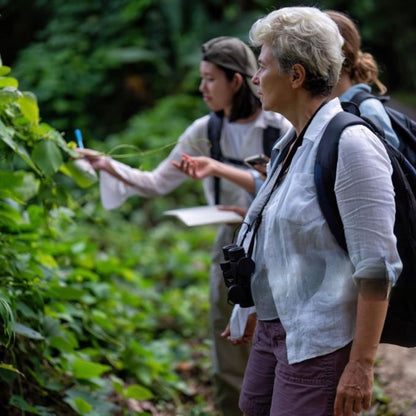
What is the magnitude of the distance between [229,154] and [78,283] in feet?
3.84

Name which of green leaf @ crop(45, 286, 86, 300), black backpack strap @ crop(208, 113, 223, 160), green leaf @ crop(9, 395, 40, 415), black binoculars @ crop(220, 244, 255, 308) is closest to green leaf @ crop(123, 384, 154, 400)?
green leaf @ crop(45, 286, 86, 300)

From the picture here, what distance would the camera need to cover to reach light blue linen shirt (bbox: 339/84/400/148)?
2.66 m

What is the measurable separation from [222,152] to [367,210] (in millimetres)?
1592

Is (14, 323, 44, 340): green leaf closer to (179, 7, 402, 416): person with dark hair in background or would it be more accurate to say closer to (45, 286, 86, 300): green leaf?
(45, 286, 86, 300): green leaf

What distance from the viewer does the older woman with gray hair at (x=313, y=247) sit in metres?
1.92

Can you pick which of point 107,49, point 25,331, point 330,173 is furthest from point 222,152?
point 107,49

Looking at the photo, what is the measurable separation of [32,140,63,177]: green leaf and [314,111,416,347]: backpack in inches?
47.6

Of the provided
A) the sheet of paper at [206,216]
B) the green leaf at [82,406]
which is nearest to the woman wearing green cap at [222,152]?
the sheet of paper at [206,216]

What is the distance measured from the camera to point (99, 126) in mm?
9633

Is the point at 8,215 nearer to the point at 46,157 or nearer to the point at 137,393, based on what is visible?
the point at 46,157

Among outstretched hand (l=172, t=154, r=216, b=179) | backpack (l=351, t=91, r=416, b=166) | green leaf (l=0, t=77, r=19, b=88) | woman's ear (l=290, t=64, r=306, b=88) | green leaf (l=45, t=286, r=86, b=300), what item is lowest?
green leaf (l=45, t=286, r=86, b=300)

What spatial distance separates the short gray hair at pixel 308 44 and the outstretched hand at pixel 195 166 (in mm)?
900

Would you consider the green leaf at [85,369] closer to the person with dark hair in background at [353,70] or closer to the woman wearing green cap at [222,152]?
the woman wearing green cap at [222,152]

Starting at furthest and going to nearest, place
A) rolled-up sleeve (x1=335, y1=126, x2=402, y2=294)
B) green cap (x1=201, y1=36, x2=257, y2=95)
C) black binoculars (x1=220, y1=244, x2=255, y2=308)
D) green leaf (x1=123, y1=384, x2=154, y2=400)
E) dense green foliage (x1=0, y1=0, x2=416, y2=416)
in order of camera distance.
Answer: green leaf (x1=123, y1=384, x2=154, y2=400), green cap (x1=201, y1=36, x2=257, y2=95), dense green foliage (x1=0, y1=0, x2=416, y2=416), black binoculars (x1=220, y1=244, x2=255, y2=308), rolled-up sleeve (x1=335, y1=126, x2=402, y2=294)
